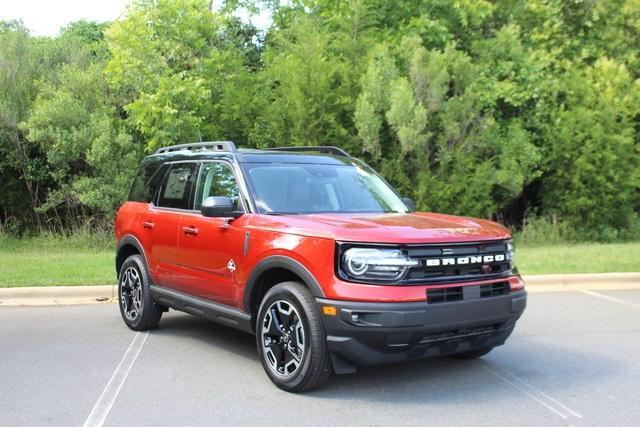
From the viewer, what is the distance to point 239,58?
16219 mm

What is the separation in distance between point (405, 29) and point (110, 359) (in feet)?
43.6

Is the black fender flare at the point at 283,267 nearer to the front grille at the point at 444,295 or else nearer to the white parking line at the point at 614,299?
the front grille at the point at 444,295

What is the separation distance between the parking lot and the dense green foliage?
7.38 m

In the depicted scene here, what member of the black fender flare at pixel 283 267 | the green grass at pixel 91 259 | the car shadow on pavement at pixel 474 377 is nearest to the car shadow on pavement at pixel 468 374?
the car shadow on pavement at pixel 474 377

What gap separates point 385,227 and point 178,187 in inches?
110

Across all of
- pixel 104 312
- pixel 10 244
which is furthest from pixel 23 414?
pixel 10 244

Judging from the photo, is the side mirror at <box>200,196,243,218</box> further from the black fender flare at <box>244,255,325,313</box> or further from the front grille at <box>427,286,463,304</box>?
the front grille at <box>427,286,463,304</box>

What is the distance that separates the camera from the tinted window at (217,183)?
5.91m

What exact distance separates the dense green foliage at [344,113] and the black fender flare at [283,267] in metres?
8.94

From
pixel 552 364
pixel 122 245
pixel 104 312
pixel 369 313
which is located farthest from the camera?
pixel 104 312

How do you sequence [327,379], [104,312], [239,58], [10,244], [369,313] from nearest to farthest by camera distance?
[369,313] < [327,379] < [104,312] < [10,244] < [239,58]

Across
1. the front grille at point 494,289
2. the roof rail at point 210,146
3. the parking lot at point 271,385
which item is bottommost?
the parking lot at point 271,385

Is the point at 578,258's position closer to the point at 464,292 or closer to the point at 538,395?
the point at 538,395

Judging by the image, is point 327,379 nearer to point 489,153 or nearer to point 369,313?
point 369,313
